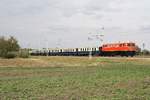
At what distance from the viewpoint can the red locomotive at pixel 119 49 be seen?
86.8 m

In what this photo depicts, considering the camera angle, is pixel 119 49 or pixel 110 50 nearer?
pixel 119 49

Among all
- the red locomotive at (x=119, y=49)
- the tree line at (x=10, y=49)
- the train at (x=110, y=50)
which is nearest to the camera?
the tree line at (x=10, y=49)

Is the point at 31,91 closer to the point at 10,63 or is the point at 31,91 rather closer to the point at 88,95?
the point at 88,95

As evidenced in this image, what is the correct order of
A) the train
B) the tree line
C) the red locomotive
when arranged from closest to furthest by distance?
the tree line, the red locomotive, the train

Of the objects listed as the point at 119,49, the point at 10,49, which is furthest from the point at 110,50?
the point at 10,49

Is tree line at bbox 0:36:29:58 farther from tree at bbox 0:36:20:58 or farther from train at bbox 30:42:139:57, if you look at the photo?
train at bbox 30:42:139:57

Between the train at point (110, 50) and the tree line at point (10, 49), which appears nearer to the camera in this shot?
the tree line at point (10, 49)

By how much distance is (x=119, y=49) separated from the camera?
9025 centimetres

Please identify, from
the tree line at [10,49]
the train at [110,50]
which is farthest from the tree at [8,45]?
the train at [110,50]

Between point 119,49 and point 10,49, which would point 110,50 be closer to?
point 119,49

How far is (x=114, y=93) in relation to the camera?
17.7m

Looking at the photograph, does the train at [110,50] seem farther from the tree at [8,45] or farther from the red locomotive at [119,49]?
the tree at [8,45]

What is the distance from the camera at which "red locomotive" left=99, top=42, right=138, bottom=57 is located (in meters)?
86.8

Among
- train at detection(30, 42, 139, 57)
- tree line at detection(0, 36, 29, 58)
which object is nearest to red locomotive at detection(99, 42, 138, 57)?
train at detection(30, 42, 139, 57)
